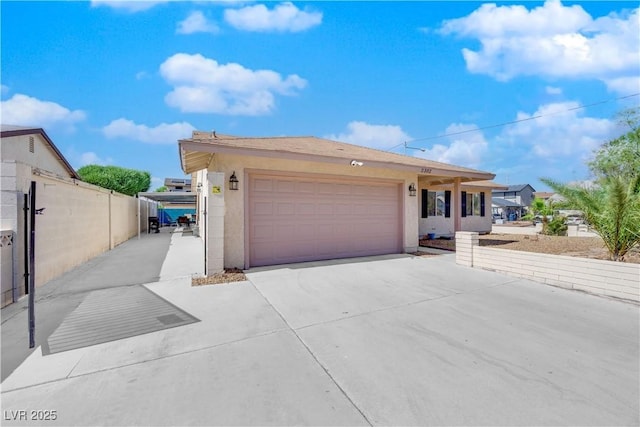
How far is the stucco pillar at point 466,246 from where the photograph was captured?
7432mm

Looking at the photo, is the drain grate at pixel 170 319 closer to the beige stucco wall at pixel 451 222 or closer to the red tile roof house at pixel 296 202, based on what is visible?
the red tile roof house at pixel 296 202

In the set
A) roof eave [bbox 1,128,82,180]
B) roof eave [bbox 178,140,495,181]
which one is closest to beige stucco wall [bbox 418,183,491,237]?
roof eave [bbox 178,140,495,181]

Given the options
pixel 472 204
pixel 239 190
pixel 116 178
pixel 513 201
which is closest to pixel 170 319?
pixel 239 190

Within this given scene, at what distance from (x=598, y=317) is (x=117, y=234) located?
15272 mm

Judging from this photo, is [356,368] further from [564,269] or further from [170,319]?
[564,269]

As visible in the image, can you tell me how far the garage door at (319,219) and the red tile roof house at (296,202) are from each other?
26 mm

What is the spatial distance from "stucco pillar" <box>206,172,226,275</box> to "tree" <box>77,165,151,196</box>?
2710cm

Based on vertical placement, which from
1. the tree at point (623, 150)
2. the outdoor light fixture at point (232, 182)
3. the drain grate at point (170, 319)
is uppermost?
the tree at point (623, 150)

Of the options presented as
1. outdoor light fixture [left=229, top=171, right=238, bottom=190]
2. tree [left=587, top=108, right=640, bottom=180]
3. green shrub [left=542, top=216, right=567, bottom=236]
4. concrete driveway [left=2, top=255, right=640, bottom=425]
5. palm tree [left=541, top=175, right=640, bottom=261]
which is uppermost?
tree [left=587, top=108, right=640, bottom=180]

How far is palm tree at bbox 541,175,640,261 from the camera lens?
5706 millimetres

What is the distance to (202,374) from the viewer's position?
8.55 ft

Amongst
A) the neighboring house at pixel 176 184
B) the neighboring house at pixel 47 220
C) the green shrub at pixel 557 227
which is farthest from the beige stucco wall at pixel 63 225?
the neighboring house at pixel 176 184

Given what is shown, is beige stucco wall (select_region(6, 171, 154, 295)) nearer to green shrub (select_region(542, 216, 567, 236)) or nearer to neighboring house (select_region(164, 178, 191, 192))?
green shrub (select_region(542, 216, 567, 236))

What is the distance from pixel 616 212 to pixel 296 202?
7.13 metres
